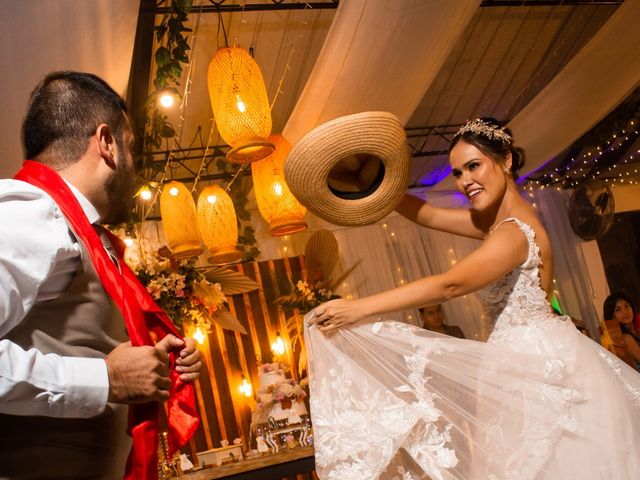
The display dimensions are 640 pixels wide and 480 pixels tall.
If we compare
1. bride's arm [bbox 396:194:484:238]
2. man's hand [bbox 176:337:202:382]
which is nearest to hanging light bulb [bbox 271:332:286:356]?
bride's arm [bbox 396:194:484:238]

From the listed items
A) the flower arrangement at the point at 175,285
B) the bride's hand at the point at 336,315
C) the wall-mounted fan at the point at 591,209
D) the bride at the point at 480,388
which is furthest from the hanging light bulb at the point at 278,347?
the bride's hand at the point at 336,315

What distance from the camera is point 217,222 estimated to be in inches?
221

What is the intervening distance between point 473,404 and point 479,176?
3.13ft

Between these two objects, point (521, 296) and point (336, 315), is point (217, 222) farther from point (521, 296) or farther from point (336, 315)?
point (521, 296)

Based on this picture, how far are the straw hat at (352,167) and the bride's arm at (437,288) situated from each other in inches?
16.4

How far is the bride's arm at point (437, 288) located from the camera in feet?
7.99

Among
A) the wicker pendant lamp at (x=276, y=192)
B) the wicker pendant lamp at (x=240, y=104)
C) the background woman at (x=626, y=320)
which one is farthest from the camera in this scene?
the background woman at (x=626, y=320)

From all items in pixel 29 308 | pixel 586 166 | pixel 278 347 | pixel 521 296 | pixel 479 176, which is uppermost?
pixel 586 166

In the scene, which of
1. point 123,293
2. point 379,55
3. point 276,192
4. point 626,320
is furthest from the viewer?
point 626,320

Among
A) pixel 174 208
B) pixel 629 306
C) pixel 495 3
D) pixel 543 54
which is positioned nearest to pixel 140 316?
pixel 174 208

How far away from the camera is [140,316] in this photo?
5.41 ft

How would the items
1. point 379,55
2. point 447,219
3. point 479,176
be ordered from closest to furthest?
point 479,176, point 447,219, point 379,55

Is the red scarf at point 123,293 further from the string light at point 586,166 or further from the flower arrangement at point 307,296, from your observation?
the string light at point 586,166

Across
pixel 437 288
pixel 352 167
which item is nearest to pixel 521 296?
pixel 437 288
